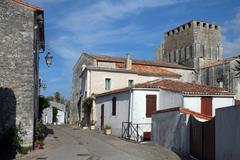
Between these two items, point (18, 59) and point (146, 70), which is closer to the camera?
point (18, 59)

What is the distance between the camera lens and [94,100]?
135 feet

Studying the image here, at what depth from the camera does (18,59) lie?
19969mm

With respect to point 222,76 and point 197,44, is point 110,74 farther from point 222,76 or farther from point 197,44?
point 197,44

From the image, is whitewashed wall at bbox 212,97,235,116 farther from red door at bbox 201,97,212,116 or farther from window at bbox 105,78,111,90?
window at bbox 105,78,111,90

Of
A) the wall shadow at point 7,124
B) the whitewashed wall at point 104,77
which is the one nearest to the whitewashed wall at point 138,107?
the whitewashed wall at point 104,77

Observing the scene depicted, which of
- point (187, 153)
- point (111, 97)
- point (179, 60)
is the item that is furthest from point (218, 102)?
point (179, 60)

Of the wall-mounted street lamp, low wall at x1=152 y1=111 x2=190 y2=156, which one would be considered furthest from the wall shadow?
low wall at x1=152 y1=111 x2=190 y2=156

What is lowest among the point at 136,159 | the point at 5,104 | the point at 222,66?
the point at 136,159

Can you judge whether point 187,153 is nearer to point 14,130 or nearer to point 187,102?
point 14,130

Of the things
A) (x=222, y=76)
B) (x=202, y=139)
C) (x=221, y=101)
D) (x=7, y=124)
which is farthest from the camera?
(x=222, y=76)

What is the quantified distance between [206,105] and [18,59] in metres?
16.8

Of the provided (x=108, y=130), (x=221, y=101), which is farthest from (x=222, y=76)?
(x=108, y=130)

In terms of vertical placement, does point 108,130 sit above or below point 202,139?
below

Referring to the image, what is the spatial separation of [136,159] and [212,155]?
136 inches
